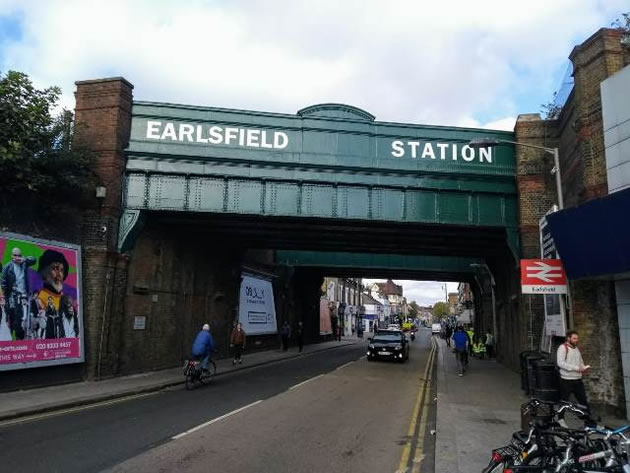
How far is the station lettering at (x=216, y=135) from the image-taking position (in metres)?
18.5

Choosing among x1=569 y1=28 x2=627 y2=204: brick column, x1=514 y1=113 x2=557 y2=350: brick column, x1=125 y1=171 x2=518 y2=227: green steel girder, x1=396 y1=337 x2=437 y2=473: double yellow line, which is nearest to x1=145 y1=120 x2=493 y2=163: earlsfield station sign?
x1=125 y1=171 x2=518 y2=227: green steel girder

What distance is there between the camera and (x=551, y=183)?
712 inches

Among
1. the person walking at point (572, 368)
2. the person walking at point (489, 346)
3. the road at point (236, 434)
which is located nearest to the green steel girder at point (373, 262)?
the person walking at point (489, 346)

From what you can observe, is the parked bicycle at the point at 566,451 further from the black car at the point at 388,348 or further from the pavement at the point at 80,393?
A: the black car at the point at 388,348

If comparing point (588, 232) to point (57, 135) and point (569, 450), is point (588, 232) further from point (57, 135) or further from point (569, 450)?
point (57, 135)

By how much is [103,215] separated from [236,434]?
11.1 meters

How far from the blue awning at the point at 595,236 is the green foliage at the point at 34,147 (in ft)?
45.7

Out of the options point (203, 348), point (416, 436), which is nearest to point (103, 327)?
point (203, 348)

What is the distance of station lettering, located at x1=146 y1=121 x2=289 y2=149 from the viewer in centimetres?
1848

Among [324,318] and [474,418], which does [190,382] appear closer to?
[474,418]

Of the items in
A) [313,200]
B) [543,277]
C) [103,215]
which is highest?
[313,200]

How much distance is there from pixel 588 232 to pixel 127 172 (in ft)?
47.6

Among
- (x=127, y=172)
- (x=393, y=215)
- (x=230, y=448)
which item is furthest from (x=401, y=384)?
(x=127, y=172)

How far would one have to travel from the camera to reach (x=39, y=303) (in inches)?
568
